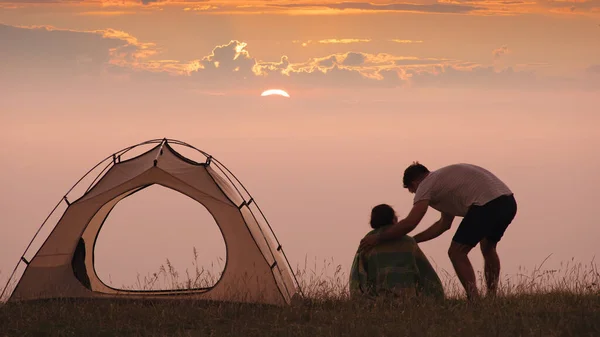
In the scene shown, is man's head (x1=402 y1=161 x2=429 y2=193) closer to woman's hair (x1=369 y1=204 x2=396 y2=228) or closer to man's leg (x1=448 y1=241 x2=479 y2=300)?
woman's hair (x1=369 y1=204 x2=396 y2=228)

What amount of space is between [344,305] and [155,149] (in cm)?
313

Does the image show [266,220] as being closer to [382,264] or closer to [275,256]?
[275,256]

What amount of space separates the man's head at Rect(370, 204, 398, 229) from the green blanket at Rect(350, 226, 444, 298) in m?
0.07

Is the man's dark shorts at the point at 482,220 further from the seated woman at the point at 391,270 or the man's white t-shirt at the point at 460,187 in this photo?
the seated woman at the point at 391,270

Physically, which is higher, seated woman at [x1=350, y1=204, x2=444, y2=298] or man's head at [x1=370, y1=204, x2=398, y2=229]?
man's head at [x1=370, y1=204, x2=398, y2=229]

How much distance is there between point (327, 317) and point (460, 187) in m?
2.16

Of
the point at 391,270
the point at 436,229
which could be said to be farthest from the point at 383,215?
the point at 436,229

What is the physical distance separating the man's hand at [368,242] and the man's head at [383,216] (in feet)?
0.50

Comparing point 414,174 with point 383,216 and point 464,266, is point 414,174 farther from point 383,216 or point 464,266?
point 464,266

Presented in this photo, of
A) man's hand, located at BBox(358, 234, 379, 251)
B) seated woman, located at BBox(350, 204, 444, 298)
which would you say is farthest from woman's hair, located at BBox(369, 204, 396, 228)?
man's hand, located at BBox(358, 234, 379, 251)

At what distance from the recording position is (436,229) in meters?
10.8

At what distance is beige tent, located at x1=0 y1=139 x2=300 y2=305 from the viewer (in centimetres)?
1073

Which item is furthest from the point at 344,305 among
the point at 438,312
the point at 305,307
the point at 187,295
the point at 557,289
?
the point at 557,289

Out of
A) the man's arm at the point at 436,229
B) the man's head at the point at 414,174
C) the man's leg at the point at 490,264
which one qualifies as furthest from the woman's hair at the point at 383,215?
the man's leg at the point at 490,264
